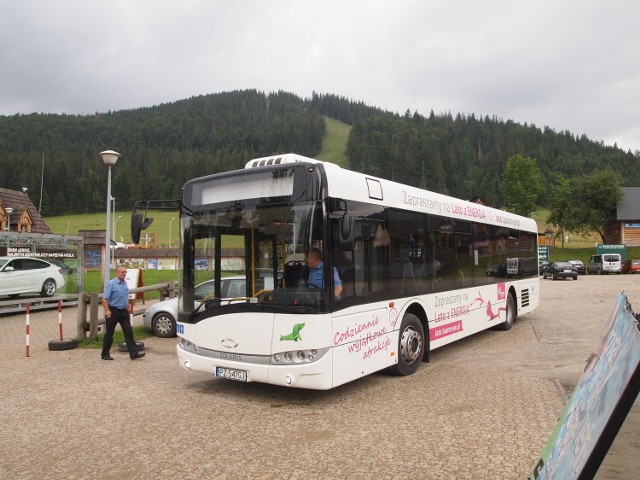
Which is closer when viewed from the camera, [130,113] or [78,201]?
[78,201]

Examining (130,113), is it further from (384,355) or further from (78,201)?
(384,355)

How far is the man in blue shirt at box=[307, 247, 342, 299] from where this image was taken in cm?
581

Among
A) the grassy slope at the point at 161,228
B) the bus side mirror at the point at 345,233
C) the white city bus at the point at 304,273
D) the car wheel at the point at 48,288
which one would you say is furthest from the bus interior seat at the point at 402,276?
the grassy slope at the point at 161,228

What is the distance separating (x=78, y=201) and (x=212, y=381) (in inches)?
4248

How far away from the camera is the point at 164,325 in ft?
39.5

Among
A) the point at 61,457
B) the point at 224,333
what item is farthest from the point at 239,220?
the point at 61,457

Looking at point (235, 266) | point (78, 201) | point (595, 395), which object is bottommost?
point (595, 395)

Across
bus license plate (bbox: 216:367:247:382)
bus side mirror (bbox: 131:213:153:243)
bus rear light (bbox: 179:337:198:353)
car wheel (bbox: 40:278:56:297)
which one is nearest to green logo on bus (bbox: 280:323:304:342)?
bus license plate (bbox: 216:367:247:382)

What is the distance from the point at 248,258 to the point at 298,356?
1.65m

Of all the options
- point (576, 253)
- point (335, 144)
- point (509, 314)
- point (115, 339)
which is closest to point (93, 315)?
point (115, 339)

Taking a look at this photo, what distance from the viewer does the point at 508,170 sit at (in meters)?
83.2

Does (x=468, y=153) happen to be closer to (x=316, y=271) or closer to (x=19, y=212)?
(x=19, y=212)

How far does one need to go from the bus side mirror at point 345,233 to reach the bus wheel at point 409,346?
209 centimetres

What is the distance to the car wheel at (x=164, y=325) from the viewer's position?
1198cm
